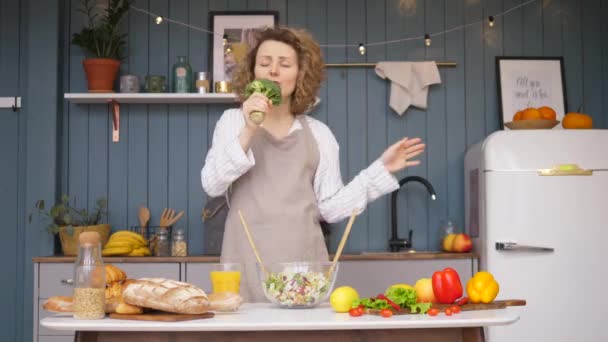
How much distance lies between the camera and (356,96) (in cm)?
501

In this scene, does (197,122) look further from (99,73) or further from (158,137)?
(99,73)

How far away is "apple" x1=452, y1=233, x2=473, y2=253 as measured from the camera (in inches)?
180

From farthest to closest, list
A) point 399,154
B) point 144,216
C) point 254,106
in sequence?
point 144,216, point 399,154, point 254,106

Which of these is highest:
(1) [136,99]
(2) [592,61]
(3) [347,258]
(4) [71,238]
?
(2) [592,61]

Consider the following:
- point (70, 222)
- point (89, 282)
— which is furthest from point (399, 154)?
point (70, 222)

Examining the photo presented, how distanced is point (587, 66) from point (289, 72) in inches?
114

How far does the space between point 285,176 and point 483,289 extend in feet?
2.63

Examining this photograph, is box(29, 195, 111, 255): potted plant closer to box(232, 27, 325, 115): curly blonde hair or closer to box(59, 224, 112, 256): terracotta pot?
box(59, 224, 112, 256): terracotta pot

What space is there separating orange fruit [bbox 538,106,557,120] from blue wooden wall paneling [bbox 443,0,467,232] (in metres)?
0.52

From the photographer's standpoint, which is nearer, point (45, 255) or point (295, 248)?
point (295, 248)

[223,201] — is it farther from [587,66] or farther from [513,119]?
[587,66]

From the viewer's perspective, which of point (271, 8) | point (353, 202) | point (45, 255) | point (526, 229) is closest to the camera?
point (353, 202)

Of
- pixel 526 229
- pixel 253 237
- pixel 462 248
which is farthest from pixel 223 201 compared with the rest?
pixel 253 237

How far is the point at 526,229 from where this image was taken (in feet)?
14.4
